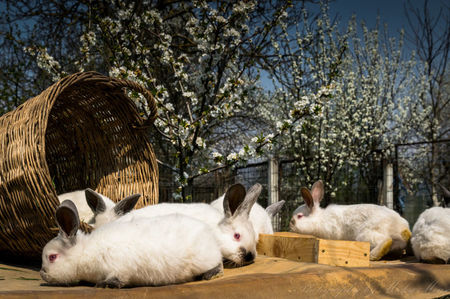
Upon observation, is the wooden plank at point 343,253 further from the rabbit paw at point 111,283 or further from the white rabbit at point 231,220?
the rabbit paw at point 111,283

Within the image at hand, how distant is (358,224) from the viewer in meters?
3.78

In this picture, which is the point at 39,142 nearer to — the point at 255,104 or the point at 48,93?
the point at 48,93

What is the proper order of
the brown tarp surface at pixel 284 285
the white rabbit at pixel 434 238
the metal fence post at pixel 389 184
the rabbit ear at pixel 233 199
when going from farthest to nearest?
the metal fence post at pixel 389 184 < the white rabbit at pixel 434 238 < the rabbit ear at pixel 233 199 < the brown tarp surface at pixel 284 285

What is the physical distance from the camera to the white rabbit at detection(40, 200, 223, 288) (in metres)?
1.95

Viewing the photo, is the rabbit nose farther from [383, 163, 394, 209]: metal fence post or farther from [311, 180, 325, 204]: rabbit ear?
[383, 163, 394, 209]: metal fence post

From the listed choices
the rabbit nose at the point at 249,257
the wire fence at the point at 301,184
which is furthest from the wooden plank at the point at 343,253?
the wire fence at the point at 301,184

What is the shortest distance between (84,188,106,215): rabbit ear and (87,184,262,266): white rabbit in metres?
0.47

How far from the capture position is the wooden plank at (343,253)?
2.55 m

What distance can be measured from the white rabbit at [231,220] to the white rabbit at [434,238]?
129 cm

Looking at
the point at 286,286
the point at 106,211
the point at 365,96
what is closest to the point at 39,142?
the point at 106,211

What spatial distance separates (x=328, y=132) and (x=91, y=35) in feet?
18.0

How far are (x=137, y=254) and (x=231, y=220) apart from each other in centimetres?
78

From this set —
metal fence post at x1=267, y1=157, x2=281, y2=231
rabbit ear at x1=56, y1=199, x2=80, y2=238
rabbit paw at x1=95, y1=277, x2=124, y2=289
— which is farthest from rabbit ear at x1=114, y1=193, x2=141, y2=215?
metal fence post at x1=267, y1=157, x2=281, y2=231

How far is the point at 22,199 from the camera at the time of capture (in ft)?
8.22
